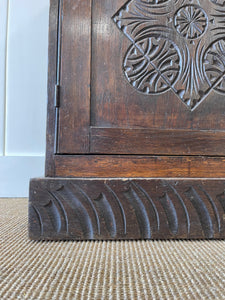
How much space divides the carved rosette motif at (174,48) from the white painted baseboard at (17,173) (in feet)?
2.12

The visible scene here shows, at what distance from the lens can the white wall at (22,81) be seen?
1089mm

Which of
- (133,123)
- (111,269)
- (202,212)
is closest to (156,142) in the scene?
(133,123)

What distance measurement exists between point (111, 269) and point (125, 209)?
0.16 m

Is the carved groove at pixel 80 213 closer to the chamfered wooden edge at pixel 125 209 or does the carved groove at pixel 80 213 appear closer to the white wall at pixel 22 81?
the chamfered wooden edge at pixel 125 209

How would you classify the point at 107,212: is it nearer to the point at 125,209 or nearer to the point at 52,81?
the point at 125,209

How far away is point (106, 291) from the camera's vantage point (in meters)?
0.29

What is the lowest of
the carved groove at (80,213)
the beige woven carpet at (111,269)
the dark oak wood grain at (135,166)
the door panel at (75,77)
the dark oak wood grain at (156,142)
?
the beige woven carpet at (111,269)

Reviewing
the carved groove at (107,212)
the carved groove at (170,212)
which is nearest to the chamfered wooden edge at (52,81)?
the carved groove at (107,212)

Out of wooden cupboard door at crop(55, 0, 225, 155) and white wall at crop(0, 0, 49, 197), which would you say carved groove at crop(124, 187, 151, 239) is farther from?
white wall at crop(0, 0, 49, 197)

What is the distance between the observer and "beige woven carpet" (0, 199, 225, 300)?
29 centimetres

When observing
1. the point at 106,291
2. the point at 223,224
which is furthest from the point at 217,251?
the point at 106,291

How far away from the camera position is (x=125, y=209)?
19.7 inches

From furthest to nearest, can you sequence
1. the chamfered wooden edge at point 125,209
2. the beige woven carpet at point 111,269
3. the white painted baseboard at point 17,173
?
the white painted baseboard at point 17,173 → the chamfered wooden edge at point 125,209 → the beige woven carpet at point 111,269

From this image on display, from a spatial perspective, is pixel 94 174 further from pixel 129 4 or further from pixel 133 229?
pixel 129 4
